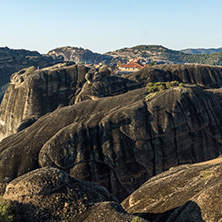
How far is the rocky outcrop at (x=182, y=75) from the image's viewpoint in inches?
2898

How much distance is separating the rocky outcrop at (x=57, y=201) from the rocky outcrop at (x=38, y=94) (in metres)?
56.7

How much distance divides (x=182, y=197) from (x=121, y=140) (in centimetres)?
1903

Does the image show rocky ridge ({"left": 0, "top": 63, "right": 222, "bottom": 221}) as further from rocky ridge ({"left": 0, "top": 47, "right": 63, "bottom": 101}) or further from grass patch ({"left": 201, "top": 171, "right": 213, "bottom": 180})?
rocky ridge ({"left": 0, "top": 47, "right": 63, "bottom": 101})

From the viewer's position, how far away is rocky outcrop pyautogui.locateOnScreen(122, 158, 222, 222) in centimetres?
1750

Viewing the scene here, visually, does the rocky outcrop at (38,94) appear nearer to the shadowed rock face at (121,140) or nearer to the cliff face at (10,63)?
the shadowed rock face at (121,140)

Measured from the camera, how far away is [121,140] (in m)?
39.3

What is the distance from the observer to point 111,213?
54.6 feet

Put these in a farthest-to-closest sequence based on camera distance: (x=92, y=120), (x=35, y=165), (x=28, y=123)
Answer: (x=28, y=123) → (x=92, y=120) → (x=35, y=165)

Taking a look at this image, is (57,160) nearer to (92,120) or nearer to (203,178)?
(92,120)

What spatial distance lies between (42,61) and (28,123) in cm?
14144

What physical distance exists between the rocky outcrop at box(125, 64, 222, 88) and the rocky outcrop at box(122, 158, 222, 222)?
163 ft

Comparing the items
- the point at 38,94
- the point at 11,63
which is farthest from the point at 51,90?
the point at 11,63

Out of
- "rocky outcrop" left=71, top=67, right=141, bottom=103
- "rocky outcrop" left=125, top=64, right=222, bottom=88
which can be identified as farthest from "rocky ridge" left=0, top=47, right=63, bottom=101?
"rocky outcrop" left=125, top=64, right=222, bottom=88

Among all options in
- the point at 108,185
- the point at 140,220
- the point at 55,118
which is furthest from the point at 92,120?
the point at 140,220
